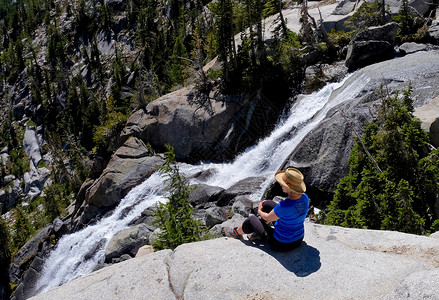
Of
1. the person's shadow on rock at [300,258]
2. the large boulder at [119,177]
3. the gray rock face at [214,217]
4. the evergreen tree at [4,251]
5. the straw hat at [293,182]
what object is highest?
the straw hat at [293,182]

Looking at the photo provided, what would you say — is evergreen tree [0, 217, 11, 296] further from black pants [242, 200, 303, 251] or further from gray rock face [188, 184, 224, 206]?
black pants [242, 200, 303, 251]

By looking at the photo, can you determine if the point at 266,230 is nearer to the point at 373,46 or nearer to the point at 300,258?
the point at 300,258

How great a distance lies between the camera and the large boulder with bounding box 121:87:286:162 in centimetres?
2647

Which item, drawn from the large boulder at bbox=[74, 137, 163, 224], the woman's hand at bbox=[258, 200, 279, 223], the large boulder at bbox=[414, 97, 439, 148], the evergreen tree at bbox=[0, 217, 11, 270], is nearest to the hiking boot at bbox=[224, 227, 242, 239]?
the woman's hand at bbox=[258, 200, 279, 223]

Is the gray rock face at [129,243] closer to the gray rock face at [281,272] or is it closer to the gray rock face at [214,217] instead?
the gray rock face at [214,217]

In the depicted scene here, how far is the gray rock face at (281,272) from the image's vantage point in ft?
16.8

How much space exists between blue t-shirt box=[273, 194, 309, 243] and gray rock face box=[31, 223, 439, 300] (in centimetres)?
30

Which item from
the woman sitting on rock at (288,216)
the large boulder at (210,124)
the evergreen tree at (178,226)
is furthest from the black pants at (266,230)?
the large boulder at (210,124)

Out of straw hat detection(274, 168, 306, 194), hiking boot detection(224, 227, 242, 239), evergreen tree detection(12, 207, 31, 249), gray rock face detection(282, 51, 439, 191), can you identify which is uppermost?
straw hat detection(274, 168, 306, 194)

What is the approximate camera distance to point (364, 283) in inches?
202

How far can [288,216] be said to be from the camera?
6.16 metres

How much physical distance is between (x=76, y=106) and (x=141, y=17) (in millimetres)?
24782

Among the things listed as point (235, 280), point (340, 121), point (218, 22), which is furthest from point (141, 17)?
point (235, 280)

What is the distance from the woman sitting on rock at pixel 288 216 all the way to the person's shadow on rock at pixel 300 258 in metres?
0.11
